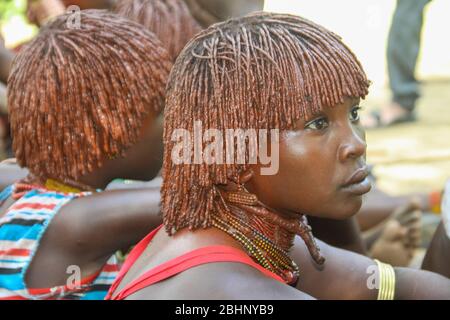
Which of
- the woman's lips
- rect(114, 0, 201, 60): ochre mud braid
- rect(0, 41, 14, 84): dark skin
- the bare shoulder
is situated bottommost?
the bare shoulder

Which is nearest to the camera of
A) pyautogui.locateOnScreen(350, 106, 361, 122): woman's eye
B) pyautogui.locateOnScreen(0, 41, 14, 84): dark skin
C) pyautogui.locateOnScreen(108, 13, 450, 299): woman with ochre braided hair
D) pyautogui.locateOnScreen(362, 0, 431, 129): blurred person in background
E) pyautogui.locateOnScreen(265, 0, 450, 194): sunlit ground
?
pyautogui.locateOnScreen(108, 13, 450, 299): woman with ochre braided hair

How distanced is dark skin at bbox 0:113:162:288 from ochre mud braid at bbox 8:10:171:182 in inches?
5.8

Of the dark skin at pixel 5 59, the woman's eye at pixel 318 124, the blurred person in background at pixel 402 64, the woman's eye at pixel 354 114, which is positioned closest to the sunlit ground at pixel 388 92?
the blurred person in background at pixel 402 64

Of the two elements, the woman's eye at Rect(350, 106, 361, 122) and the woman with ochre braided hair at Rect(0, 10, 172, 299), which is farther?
the woman with ochre braided hair at Rect(0, 10, 172, 299)

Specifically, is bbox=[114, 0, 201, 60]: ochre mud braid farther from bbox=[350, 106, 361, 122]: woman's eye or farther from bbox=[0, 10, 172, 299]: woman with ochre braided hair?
bbox=[350, 106, 361, 122]: woman's eye

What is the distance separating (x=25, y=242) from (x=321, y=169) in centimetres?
97

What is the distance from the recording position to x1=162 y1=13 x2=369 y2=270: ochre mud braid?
5.95 feet

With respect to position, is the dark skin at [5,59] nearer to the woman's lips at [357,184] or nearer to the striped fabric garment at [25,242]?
the striped fabric garment at [25,242]

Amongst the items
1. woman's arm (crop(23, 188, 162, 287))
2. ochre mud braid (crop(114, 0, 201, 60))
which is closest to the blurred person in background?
ochre mud braid (crop(114, 0, 201, 60))

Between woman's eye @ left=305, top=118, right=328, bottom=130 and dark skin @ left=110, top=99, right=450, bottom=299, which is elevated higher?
woman's eye @ left=305, top=118, right=328, bottom=130

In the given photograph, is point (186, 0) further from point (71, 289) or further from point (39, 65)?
point (71, 289)

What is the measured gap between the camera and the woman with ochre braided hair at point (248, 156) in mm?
1810

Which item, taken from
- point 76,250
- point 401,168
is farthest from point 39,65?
point 401,168

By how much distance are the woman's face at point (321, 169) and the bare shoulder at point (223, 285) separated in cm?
21
